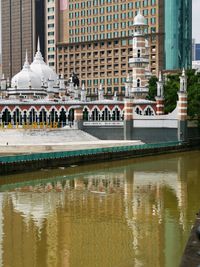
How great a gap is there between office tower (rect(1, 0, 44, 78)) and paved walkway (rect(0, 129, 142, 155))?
97202 millimetres

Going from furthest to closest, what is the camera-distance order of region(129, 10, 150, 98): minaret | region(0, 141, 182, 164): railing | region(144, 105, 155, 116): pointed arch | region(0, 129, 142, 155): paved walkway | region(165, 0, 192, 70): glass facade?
region(165, 0, 192, 70): glass facade, region(129, 10, 150, 98): minaret, region(144, 105, 155, 116): pointed arch, region(0, 129, 142, 155): paved walkway, region(0, 141, 182, 164): railing

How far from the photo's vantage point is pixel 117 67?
134m

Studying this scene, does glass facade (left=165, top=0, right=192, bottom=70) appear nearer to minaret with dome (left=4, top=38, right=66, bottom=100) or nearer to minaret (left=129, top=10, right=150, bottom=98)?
minaret (left=129, top=10, right=150, bottom=98)

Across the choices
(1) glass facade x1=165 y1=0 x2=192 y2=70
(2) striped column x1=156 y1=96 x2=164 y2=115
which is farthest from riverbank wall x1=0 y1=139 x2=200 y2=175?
(1) glass facade x1=165 y1=0 x2=192 y2=70

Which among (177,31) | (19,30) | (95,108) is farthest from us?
(19,30)

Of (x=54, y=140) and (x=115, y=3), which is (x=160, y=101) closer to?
(x=54, y=140)

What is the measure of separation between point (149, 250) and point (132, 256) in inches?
39.8

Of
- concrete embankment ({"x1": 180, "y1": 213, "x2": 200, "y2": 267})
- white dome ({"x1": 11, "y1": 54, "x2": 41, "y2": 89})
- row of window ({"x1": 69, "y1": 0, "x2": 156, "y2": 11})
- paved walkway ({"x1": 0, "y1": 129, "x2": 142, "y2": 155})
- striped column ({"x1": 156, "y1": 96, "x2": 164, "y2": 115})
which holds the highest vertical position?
row of window ({"x1": 69, "y1": 0, "x2": 156, "y2": 11})

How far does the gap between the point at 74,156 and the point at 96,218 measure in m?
21.6

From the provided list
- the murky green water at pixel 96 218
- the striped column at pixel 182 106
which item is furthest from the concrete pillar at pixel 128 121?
the murky green water at pixel 96 218

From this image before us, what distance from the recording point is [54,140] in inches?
2498

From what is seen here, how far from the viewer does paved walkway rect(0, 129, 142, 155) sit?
57.2m

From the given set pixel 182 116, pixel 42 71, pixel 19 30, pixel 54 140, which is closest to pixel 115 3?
pixel 19 30

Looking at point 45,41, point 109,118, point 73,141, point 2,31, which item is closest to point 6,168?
point 73,141
